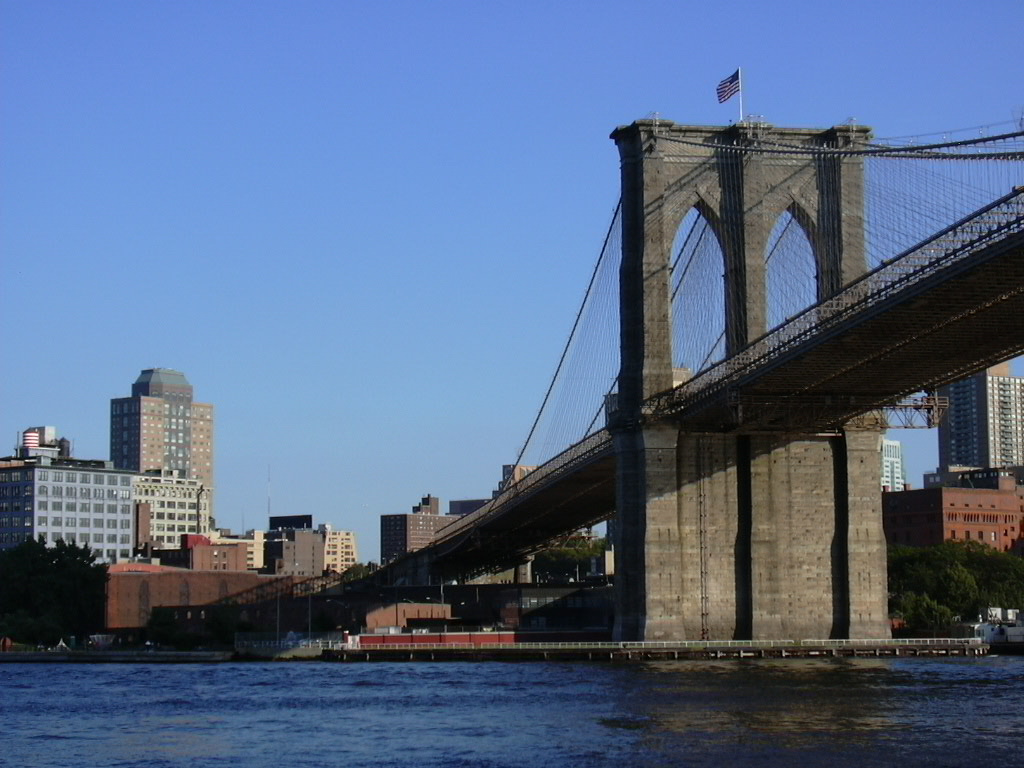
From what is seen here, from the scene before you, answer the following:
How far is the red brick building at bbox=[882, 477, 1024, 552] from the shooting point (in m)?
136

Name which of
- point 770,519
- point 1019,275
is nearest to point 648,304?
point 770,519

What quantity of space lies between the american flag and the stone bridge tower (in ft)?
6.01

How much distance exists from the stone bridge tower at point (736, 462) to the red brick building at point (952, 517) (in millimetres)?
64443

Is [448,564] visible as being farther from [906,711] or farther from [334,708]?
[906,711]

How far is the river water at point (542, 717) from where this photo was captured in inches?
1547

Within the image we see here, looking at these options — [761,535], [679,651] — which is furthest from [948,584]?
[679,651]

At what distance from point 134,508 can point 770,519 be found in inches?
3759

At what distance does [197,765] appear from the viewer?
128 ft

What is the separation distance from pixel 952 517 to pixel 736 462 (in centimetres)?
6850

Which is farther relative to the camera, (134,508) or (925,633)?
(134,508)

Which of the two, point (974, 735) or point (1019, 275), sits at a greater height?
point (1019, 275)

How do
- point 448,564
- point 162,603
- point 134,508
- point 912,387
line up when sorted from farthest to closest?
point 134,508
point 448,564
point 162,603
point 912,387

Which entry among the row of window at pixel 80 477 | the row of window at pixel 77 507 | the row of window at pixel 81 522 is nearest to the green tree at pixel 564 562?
the row of window at pixel 77 507

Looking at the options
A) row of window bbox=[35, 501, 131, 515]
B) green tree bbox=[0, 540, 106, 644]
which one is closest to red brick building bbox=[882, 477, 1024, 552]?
green tree bbox=[0, 540, 106, 644]
